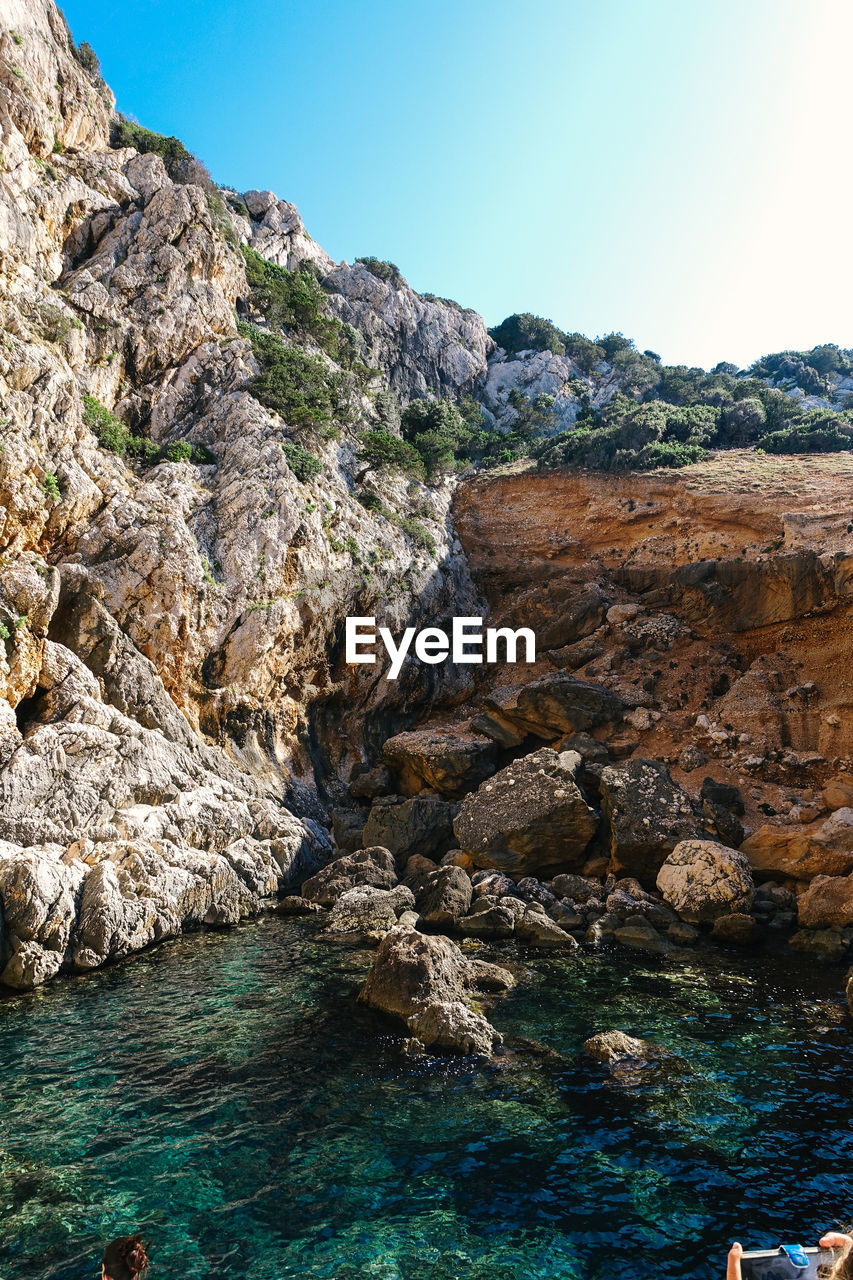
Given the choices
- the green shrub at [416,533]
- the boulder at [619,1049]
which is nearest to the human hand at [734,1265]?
the boulder at [619,1049]

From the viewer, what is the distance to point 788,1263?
4.68m

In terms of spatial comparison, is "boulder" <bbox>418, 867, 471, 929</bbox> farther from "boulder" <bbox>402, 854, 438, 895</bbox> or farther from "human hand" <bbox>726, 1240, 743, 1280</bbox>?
"human hand" <bbox>726, 1240, 743, 1280</bbox>

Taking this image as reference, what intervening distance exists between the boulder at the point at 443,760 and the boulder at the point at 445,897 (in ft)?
23.6

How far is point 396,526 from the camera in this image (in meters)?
36.6

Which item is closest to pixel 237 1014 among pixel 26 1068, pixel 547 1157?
pixel 26 1068

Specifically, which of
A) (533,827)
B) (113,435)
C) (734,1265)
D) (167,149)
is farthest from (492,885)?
(167,149)

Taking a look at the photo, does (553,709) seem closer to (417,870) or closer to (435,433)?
(417,870)

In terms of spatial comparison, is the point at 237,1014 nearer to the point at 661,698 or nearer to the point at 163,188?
the point at 661,698

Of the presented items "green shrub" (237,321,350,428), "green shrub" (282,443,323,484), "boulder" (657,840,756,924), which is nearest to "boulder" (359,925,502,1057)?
"boulder" (657,840,756,924)

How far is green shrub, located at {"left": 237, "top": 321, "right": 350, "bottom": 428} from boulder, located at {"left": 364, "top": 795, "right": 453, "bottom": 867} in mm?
19450

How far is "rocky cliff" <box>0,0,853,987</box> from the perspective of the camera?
19219 millimetres

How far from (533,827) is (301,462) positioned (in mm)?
19386

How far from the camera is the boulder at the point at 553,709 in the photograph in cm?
2828

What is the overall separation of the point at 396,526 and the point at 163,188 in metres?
20.0
